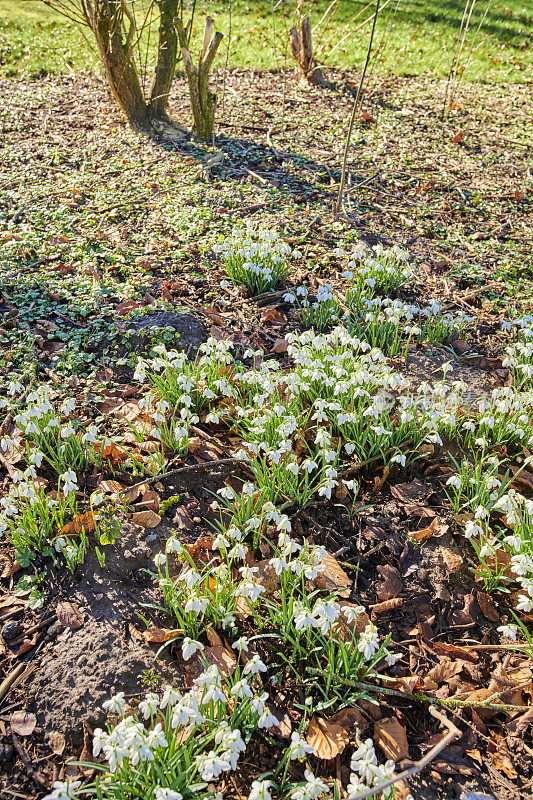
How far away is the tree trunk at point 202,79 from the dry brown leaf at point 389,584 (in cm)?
564

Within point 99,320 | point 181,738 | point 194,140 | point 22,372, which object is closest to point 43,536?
point 181,738

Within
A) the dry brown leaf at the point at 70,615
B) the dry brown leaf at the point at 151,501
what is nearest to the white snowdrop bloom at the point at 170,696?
the dry brown leaf at the point at 70,615

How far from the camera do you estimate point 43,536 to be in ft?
8.37

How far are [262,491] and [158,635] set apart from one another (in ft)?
2.52

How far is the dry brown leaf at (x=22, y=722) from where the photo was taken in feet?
6.61

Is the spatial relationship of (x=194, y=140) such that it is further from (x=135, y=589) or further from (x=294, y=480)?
(x=135, y=589)

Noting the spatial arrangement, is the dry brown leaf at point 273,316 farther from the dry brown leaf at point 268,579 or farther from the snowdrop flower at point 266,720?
the snowdrop flower at point 266,720

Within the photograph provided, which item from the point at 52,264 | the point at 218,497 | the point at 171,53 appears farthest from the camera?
the point at 171,53

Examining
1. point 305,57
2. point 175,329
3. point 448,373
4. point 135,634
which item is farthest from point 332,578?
point 305,57

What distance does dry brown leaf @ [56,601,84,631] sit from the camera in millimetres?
2305

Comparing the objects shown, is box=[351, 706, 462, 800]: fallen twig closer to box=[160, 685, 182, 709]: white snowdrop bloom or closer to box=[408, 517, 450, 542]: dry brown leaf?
box=[160, 685, 182, 709]: white snowdrop bloom

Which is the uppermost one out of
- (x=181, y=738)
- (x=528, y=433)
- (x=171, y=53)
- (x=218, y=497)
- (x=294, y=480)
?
(x=171, y=53)

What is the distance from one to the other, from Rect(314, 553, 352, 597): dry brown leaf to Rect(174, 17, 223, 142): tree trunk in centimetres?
557

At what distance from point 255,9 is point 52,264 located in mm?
10894
